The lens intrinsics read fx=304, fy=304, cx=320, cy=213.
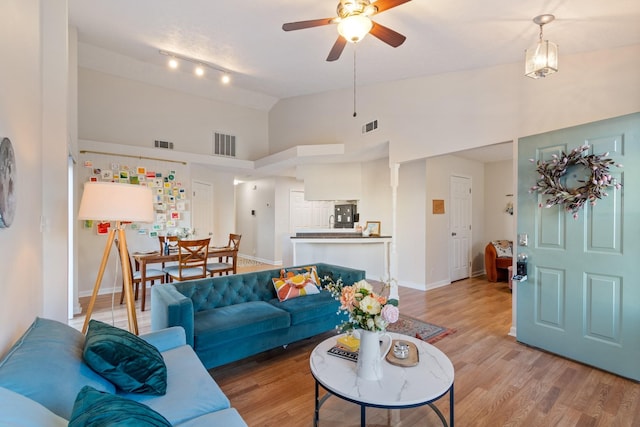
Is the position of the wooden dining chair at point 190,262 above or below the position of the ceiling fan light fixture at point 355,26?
below

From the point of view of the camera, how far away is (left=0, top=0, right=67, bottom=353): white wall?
55.7 inches

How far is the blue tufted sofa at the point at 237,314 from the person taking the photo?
2.35 m

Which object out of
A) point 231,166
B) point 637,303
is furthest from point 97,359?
point 231,166

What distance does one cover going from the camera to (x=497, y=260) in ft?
18.7

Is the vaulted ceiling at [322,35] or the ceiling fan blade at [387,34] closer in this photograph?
the ceiling fan blade at [387,34]

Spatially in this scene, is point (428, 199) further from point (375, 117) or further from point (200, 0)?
point (200, 0)

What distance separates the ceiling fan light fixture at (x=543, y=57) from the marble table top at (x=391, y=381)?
7.69ft

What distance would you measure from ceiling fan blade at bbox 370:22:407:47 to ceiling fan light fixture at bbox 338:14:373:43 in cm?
16

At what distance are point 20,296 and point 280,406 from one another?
5.45 feet

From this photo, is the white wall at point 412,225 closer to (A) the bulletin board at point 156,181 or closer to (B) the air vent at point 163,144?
(A) the bulletin board at point 156,181

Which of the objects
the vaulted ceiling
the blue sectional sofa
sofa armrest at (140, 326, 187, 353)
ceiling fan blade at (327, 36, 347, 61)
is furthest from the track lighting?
the blue sectional sofa

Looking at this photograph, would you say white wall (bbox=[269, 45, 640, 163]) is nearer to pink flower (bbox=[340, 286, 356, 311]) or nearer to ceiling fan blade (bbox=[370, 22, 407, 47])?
ceiling fan blade (bbox=[370, 22, 407, 47])

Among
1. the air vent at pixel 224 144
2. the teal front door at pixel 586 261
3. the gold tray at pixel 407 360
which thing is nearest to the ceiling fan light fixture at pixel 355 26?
the teal front door at pixel 586 261

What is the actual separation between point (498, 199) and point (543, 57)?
4682mm
